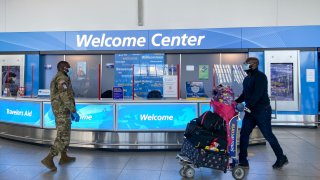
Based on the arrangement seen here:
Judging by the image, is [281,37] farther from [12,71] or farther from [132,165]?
[12,71]

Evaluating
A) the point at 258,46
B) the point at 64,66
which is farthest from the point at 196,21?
the point at 64,66

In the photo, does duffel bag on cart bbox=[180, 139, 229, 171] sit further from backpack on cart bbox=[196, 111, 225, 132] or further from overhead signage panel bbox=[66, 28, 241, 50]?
overhead signage panel bbox=[66, 28, 241, 50]

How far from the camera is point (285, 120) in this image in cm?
928

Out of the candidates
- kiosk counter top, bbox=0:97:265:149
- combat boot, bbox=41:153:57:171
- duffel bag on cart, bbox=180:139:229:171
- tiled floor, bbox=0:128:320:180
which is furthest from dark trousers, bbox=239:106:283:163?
combat boot, bbox=41:153:57:171

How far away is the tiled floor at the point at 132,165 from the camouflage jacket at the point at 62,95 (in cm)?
90

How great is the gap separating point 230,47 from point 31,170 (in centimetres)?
636

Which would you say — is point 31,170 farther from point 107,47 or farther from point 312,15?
point 312,15

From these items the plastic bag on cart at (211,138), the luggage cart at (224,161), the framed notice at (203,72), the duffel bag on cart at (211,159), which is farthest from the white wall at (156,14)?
the duffel bag on cart at (211,159)

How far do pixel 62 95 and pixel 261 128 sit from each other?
10.0 feet

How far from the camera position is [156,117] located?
20.2 ft

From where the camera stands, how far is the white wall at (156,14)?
31.2 feet

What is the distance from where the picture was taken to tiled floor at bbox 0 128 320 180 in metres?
4.51

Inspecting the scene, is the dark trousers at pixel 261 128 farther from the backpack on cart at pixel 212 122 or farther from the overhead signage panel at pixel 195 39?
the overhead signage panel at pixel 195 39

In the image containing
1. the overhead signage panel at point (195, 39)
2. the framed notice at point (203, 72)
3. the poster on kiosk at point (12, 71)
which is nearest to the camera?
the overhead signage panel at point (195, 39)
